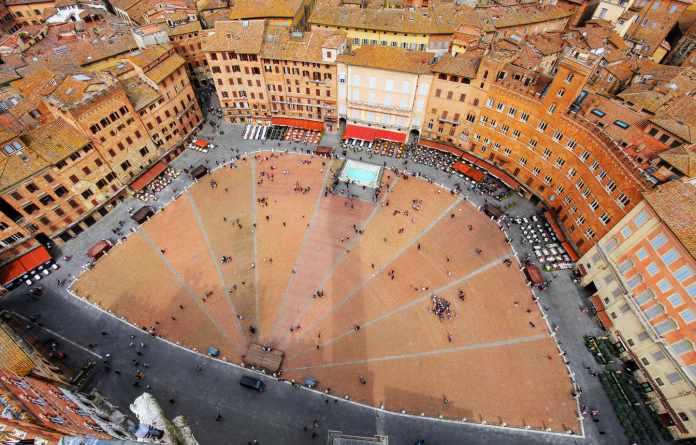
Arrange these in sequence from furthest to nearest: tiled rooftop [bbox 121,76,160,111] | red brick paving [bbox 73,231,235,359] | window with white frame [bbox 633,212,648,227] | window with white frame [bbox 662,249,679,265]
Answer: tiled rooftop [bbox 121,76,160,111], red brick paving [bbox 73,231,235,359], window with white frame [bbox 633,212,648,227], window with white frame [bbox 662,249,679,265]

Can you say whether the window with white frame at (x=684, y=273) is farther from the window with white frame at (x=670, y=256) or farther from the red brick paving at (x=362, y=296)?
the red brick paving at (x=362, y=296)

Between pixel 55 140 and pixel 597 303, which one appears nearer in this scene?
pixel 597 303

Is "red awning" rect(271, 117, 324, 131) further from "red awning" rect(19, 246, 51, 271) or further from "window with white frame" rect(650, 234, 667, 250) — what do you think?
"window with white frame" rect(650, 234, 667, 250)

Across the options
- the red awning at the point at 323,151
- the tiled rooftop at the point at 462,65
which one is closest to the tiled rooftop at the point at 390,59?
the tiled rooftop at the point at 462,65

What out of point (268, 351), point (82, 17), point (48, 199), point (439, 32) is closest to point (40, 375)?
point (268, 351)

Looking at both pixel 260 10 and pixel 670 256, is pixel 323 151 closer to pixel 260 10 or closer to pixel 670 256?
pixel 260 10

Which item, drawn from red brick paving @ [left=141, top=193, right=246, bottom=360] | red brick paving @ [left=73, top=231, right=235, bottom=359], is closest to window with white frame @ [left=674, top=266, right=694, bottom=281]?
red brick paving @ [left=141, top=193, right=246, bottom=360]

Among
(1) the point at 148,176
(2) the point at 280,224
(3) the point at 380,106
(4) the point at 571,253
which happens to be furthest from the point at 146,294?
(4) the point at 571,253
